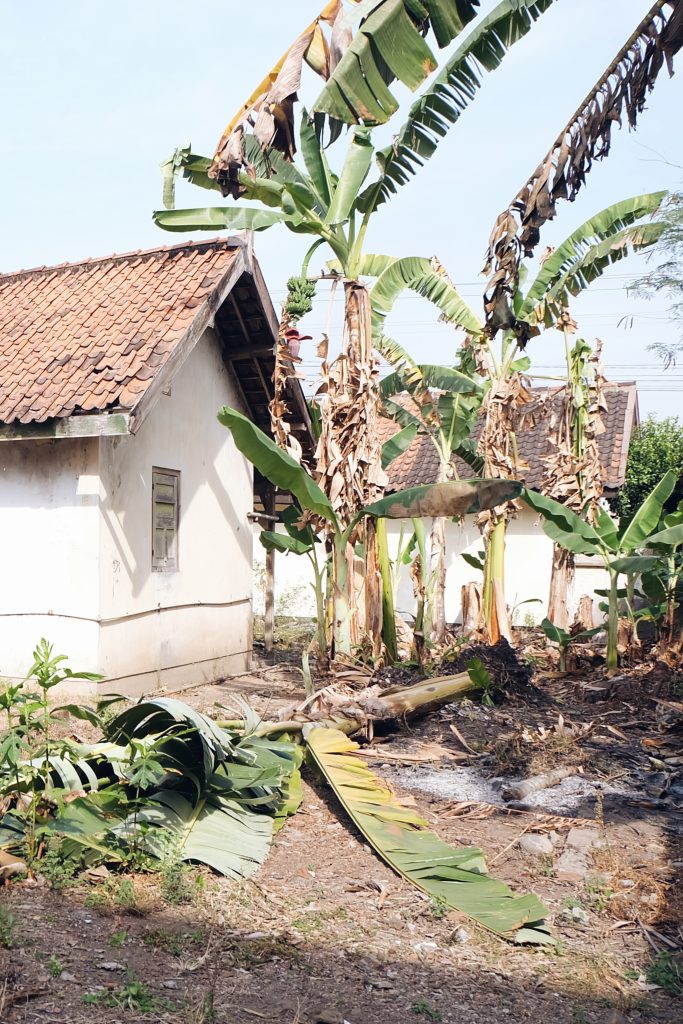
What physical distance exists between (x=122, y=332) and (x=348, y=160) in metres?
3.11

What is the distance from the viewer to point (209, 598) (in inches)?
460

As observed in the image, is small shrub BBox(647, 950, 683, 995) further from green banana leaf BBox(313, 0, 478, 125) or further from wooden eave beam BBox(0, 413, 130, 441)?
green banana leaf BBox(313, 0, 478, 125)

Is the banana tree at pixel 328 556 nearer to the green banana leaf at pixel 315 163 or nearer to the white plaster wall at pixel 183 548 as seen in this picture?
the white plaster wall at pixel 183 548

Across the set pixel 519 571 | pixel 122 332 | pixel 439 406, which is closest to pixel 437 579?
pixel 439 406

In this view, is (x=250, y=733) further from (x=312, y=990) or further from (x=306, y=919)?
(x=312, y=990)

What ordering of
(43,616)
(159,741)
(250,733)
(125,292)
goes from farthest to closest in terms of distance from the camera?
(125,292)
(43,616)
(250,733)
(159,741)

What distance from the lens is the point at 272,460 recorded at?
909 cm

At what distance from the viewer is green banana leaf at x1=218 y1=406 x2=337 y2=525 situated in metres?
8.89

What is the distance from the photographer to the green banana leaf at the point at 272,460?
8.89m

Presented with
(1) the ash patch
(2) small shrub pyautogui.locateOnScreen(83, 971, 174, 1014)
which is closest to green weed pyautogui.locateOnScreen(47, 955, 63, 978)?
(2) small shrub pyautogui.locateOnScreen(83, 971, 174, 1014)

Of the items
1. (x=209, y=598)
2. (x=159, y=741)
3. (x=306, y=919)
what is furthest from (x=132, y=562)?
(x=306, y=919)

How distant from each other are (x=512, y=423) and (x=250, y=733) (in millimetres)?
8162

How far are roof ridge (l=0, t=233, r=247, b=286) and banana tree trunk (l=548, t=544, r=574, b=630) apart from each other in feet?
22.5

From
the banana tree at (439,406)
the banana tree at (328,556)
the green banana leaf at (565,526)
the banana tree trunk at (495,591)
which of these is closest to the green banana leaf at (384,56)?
the banana tree at (328,556)
